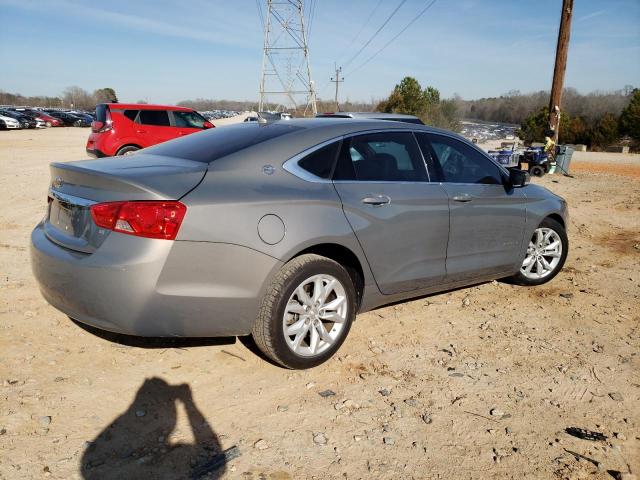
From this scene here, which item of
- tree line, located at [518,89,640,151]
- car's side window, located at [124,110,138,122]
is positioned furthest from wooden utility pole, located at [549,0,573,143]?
tree line, located at [518,89,640,151]

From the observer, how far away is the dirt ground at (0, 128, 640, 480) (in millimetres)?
2469

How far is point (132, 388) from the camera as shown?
3.07 meters

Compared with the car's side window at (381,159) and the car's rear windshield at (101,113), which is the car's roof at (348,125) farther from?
the car's rear windshield at (101,113)

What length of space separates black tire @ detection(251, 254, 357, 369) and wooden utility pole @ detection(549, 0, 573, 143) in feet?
49.4

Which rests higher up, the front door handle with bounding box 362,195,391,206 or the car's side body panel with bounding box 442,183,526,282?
the front door handle with bounding box 362,195,391,206

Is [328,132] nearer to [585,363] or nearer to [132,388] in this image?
[132,388]

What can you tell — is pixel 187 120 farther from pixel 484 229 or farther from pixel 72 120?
pixel 72 120

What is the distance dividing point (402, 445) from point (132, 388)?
1.60 metres

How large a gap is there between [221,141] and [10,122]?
42458mm

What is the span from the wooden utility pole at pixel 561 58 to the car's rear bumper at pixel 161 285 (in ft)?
51.0

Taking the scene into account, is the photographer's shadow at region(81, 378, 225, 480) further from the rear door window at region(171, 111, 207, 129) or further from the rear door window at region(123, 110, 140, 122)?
the rear door window at region(171, 111, 207, 129)

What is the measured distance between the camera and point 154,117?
1320cm

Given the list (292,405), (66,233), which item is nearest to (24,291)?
(66,233)

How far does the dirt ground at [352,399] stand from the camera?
2.47 m
